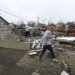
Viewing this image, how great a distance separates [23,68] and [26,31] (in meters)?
20.1

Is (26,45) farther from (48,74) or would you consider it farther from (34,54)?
(48,74)

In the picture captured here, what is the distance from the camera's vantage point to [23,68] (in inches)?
393

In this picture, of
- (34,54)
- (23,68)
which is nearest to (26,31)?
(34,54)

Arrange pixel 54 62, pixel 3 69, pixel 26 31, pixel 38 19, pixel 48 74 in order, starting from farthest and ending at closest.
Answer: pixel 38 19 < pixel 26 31 < pixel 54 62 < pixel 3 69 < pixel 48 74

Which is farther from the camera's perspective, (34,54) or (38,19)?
(38,19)

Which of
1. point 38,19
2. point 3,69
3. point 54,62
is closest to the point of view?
point 3,69

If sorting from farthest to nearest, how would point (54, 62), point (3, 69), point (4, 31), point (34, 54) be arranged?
1. point (4, 31)
2. point (34, 54)
3. point (54, 62)
4. point (3, 69)

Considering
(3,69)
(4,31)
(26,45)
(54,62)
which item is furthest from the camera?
(4,31)

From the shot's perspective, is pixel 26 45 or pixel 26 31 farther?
pixel 26 31

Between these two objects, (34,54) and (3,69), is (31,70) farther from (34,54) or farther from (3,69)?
(34,54)

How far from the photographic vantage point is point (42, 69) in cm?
975

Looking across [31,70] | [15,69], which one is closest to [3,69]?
[15,69]

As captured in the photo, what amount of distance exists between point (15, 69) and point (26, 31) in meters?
20.3

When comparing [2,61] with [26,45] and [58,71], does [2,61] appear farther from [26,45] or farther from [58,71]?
[26,45]
